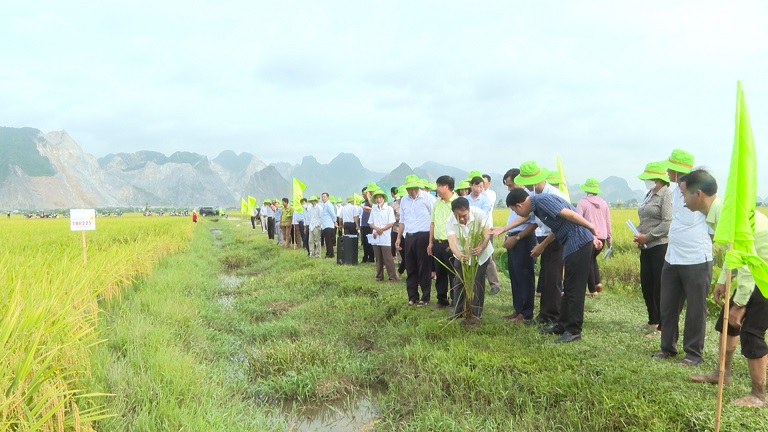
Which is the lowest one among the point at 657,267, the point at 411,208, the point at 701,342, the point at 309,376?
the point at 309,376

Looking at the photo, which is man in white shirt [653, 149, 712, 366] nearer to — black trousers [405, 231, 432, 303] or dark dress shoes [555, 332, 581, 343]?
dark dress shoes [555, 332, 581, 343]

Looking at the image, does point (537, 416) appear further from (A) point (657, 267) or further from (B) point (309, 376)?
(A) point (657, 267)

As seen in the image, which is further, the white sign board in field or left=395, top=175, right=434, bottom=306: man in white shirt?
the white sign board in field

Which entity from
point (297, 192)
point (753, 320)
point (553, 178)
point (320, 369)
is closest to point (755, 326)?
point (753, 320)

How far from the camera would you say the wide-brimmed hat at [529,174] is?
4539 mm

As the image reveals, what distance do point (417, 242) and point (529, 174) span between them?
6.00ft

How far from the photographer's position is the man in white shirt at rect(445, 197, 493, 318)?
4359 mm

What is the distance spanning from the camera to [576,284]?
4.02m

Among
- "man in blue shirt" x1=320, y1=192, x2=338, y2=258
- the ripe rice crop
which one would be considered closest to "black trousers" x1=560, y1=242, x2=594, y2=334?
the ripe rice crop

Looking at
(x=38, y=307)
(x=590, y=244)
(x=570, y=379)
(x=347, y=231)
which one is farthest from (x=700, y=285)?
(x=347, y=231)

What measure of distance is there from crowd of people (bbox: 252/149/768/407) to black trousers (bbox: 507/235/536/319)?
0.01 meters

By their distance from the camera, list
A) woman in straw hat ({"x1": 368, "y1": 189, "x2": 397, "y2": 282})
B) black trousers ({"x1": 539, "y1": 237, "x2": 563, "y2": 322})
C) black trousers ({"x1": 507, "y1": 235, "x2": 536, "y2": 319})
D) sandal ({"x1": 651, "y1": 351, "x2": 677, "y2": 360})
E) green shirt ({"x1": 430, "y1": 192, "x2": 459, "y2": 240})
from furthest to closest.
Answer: woman in straw hat ({"x1": 368, "y1": 189, "x2": 397, "y2": 282})
green shirt ({"x1": 430, "y1": 192, "x2": 459, "y2": 240})
black trousers ({"x1": 507, "y1": 235, "x2": 536, "y2": 319})
black trousers ({"x1": 539, "y1": 237, "x2": 563, "y2": 322})
sandal ({"x1": 651, "y1": 351, "x2": 677, "y2": 360})

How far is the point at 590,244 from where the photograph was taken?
4.02 metres

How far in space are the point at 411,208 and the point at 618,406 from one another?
12.0ft
